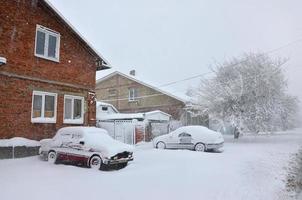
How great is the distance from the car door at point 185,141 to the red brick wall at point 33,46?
6704 millimetres

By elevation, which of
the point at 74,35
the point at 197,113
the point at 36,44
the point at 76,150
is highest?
the point at 74,35

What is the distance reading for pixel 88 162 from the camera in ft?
39.4

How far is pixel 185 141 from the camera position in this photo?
1945 cm

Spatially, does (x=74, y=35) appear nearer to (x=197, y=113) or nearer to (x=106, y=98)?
(x=197, y=113)

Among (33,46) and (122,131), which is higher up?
(33,46)

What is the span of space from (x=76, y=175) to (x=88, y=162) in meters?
1.49

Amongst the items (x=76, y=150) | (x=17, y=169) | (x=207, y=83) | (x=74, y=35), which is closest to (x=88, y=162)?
(x=76, y=150)

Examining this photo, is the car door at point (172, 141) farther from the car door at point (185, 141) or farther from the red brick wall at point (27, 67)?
the red brick wall at point (27, 67)

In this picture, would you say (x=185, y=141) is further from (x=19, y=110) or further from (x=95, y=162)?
(x=19, y=110)

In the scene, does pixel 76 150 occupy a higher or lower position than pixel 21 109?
lower

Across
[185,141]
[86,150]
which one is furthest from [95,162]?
[185,141]

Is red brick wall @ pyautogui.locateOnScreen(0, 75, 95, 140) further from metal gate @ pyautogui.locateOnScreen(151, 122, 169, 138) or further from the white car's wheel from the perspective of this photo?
metal gate @ pyautogui.locateOnScreen(151, 122, 169, 138)

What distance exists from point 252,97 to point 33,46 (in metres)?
18.8

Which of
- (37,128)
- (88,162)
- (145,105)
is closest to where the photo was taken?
(88,162)
